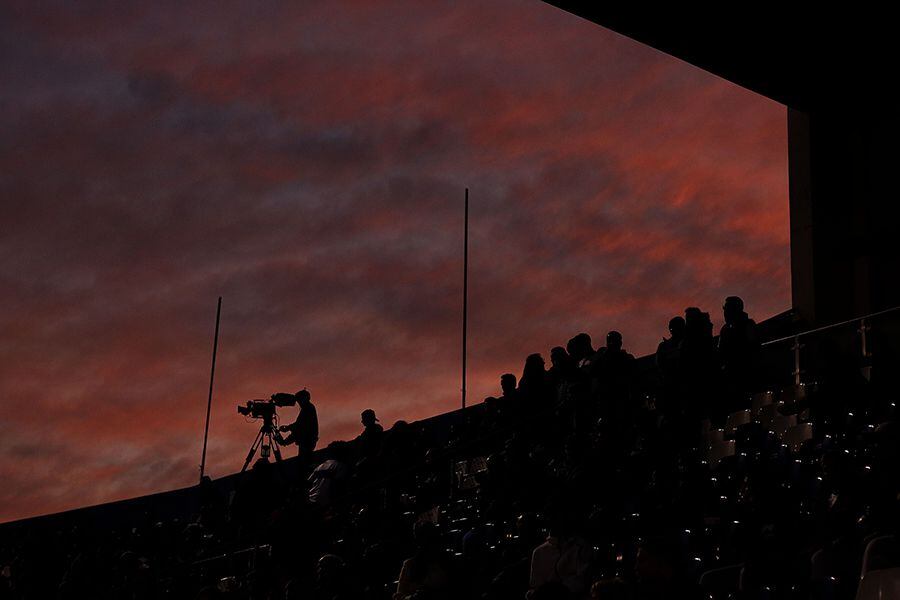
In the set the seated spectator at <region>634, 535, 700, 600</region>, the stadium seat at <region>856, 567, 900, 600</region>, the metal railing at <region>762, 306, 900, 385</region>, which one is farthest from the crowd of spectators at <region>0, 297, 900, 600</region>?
the stadium seat at <region>856, 567, 900, 600</region>

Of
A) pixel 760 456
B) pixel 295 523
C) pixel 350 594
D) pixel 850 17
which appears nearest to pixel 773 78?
pixel 850 17

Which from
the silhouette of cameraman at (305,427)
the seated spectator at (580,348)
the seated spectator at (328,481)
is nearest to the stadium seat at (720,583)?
the seated spectator at (580,348)

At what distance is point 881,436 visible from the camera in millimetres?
8492

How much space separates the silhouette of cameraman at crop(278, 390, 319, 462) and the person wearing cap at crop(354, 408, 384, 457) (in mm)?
742

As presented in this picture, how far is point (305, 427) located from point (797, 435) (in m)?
6.37

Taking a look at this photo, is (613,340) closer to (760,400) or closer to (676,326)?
(676,326)

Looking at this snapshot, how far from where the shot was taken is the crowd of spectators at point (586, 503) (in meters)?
7.93

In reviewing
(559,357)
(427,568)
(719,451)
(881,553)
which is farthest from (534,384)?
(881,553)

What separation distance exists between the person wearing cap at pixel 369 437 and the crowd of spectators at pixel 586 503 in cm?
3

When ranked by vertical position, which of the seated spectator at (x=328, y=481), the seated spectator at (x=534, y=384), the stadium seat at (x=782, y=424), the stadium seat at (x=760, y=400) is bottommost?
the seated spectator at (x=328, y=481)

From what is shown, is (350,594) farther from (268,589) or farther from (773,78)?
(773,78)

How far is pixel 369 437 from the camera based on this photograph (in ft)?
48.1

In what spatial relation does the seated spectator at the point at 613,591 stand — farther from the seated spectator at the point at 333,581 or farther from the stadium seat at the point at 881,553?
the seated spectator at the point at 333,581

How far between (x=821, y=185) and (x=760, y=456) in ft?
26.8
